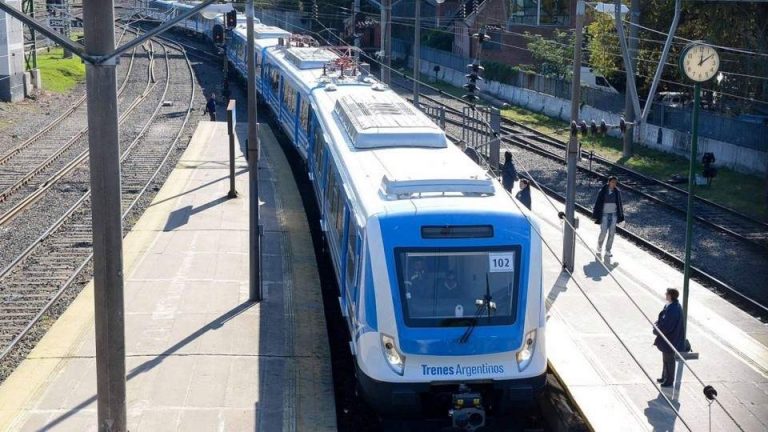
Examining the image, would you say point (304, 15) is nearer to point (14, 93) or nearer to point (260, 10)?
point (260, 10)

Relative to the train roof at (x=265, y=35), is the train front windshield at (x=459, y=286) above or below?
below

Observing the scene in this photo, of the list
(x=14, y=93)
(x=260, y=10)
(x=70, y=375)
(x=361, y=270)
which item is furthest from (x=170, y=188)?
(x=260, y=10)

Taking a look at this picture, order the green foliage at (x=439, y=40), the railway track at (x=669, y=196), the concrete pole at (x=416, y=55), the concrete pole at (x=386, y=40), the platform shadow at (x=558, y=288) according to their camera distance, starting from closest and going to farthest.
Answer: the platform shadow at (x=558, y=288) → the railway track at (x=669, y=196) → the concrete pole at (x=416, y=55) → the concrete pole at (x=386, y=40) → the green foliage at (x=439, y=40)

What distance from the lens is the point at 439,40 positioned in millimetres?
66000

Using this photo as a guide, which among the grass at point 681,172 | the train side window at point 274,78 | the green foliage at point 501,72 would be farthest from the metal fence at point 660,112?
the train side window at point 274,78

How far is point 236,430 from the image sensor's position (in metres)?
10.7

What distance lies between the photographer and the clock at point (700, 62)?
13.8 metres

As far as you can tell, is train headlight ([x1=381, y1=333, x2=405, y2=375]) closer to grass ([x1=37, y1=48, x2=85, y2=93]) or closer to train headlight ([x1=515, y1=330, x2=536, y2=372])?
train headlight ([x1=515, y1=330, x2=536, y2=372])

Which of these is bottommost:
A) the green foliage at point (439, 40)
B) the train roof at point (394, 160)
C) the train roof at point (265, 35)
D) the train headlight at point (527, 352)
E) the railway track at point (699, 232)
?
the railway track at point (699, 232)

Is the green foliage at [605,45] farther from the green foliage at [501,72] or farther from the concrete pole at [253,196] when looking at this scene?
the concrete pole at [253,196]

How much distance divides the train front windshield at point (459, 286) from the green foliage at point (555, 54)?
35.2 meters

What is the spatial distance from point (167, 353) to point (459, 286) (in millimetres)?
4436

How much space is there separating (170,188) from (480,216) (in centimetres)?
1445

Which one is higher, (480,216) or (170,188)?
(480,216)
